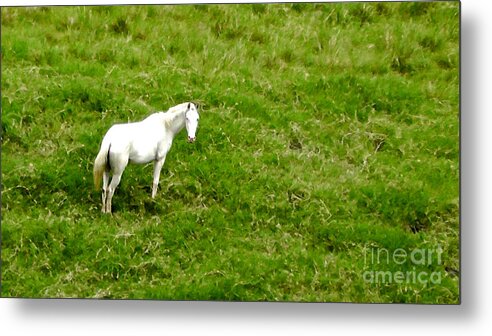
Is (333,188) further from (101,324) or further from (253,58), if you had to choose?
(101,324)

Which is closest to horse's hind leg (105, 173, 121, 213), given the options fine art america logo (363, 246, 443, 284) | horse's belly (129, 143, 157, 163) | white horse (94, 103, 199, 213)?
white horse (94, 103, 199, 213)

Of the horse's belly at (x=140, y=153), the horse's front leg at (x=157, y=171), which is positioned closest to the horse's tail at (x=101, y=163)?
the horse's belly at (x=140, y=153)

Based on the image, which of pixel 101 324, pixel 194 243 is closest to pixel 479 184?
pixel 194 243

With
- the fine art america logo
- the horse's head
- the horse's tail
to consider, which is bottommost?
the fine art america logo

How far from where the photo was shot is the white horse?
19.8 feet

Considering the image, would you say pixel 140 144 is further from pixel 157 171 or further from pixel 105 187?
pixel 105 187

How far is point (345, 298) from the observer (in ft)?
19.2

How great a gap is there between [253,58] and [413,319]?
185 centimetres

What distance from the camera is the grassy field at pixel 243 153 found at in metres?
5.89

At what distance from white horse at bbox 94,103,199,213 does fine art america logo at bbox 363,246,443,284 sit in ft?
4.34

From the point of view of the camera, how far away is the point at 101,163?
6016 millimetres

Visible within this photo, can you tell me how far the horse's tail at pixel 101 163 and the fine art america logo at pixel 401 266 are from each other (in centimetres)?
166

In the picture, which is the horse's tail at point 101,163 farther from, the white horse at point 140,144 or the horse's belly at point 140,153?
the horse's belly at point 140,153

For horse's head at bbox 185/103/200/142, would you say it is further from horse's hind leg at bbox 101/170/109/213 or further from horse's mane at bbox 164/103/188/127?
horse's hind leg at bbox 101/170/109/213
